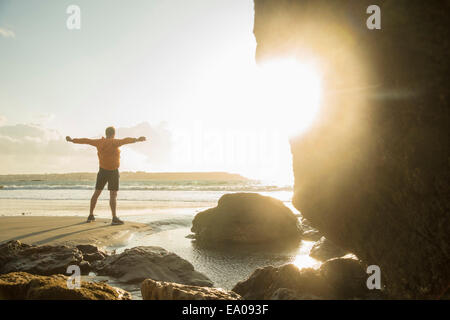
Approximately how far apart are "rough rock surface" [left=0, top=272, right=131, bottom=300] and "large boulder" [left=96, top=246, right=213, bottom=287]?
0.81 meters

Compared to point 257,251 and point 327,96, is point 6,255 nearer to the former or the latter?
point 257,251

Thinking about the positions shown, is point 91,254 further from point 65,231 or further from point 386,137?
point 386,137

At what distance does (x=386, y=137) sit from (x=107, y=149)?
6.11 m

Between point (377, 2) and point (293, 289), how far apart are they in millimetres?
2202

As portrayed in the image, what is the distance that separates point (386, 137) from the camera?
78.5 inches

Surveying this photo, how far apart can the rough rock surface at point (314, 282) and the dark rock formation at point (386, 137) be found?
11.6 inches


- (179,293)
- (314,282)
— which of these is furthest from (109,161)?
(314,282)

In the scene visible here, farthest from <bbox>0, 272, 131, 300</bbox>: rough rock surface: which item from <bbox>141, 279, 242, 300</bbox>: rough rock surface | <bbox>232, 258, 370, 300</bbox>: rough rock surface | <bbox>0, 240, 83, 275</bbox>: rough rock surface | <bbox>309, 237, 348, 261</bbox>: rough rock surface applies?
<bbox>309, 237, 348, 261</bbox>: rough rock surface

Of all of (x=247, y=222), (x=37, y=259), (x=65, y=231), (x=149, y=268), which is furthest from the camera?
(x=247, y=222)

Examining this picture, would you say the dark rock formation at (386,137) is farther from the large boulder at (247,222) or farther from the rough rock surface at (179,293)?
the large boulder at (247,222)

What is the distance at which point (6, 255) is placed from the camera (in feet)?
11.9

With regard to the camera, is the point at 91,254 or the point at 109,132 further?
the point at 109,132

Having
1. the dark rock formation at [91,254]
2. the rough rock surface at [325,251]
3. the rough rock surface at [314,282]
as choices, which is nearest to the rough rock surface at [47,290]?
the rough rock surface at [314,282]
